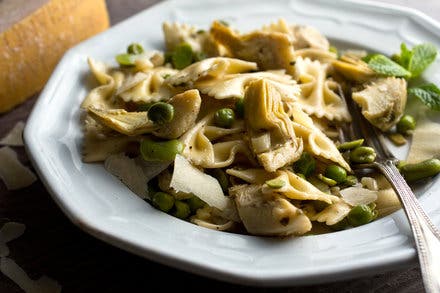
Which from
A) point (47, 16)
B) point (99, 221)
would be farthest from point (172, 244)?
point (47, 16)

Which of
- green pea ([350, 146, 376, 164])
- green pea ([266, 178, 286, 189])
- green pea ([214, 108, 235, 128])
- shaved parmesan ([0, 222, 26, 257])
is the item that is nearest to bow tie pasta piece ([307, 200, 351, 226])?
green pea ([266, 178, 286, 189])

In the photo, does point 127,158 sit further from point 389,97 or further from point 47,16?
point 47,16

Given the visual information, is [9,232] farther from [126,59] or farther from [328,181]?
[328,181]

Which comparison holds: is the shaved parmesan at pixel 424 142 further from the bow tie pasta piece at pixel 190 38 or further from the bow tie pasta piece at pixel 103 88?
the bow tie pasta piece at pixel 103 88

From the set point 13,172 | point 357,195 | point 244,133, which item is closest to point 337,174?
point 357,195

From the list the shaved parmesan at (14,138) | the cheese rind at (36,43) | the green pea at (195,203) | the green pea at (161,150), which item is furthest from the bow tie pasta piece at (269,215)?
the cheese rind at (36,43)

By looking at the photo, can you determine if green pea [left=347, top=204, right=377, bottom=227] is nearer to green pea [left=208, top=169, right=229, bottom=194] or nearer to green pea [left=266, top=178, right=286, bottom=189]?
green pea [left=266, top=178, right=286, bottom=189]
